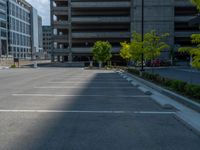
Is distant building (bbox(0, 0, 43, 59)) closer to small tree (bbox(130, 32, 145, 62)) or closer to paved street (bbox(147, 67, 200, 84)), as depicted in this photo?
paved street (bbox(147, 67, 200, 84))

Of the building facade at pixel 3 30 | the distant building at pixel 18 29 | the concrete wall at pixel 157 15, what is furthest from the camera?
the distant building at pixel 18 29

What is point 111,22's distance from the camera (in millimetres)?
90250

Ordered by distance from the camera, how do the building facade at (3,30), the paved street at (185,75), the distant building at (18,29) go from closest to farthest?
the paved street at (185,75) < the building facade at (3,30) < the distant building at (18,29)

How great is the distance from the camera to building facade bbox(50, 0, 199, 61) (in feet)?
287

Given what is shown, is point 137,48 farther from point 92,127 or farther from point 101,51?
point 101,51

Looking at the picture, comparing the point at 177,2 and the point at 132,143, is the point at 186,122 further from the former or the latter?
the point at 177,2

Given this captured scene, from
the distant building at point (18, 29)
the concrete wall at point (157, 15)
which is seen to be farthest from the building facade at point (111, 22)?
the distant building at point (18, 29)

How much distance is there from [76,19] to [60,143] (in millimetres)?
85377

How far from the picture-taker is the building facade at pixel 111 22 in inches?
3440

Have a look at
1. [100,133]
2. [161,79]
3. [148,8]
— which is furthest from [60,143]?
[148,8]

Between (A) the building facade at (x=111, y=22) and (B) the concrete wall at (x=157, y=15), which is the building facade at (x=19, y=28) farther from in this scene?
(B) the concrete wall at (x=157, y=15)

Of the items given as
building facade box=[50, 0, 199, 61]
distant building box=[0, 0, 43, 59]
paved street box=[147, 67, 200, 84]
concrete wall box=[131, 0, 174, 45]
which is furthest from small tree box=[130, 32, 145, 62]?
distant building box=[0, 0, 43, 59]

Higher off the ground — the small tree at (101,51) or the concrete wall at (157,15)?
the concrete wall at (157,15)

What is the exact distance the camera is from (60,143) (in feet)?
23.2
